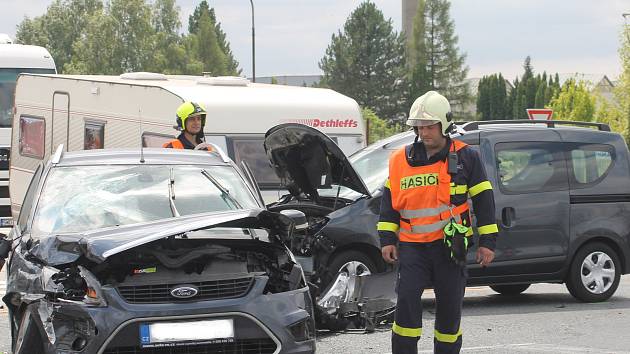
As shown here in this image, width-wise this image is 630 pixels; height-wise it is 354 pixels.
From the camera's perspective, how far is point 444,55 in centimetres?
11475

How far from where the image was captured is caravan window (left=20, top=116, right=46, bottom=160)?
746 inches

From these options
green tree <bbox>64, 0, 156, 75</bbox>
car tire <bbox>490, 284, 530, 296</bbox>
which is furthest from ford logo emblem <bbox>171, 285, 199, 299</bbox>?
green tree <bbox>64, 0, 156, 75</bbox>

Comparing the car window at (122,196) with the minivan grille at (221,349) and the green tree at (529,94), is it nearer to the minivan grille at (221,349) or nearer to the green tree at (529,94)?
the minivan grille at (221,349)

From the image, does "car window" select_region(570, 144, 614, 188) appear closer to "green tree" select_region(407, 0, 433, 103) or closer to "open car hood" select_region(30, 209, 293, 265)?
"open car hood" select_region(30, 209, 293, 265)

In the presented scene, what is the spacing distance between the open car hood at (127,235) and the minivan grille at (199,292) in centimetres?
25

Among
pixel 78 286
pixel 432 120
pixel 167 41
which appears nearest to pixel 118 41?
pixel 167 41

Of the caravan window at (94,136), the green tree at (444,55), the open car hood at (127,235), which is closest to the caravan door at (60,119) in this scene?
the caravan window at (94,136)

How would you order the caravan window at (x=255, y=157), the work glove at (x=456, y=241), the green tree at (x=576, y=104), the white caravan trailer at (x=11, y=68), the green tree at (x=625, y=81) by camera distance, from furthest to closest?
the green tree at (x=576, y=104) → the green tree at (x=625, y=81) → the white caravan trailer at (x=11, y=68) → the caravan window at (x=255, y=157) → the work glove at (x=456, y=241)

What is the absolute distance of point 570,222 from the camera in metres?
11.8

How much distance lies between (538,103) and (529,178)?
301ft

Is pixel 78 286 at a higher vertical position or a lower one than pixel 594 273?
higher

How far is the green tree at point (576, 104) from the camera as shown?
6019 centimetres

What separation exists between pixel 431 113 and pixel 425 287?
1057 mm

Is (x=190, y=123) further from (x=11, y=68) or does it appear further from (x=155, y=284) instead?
(x=11, y=68)
